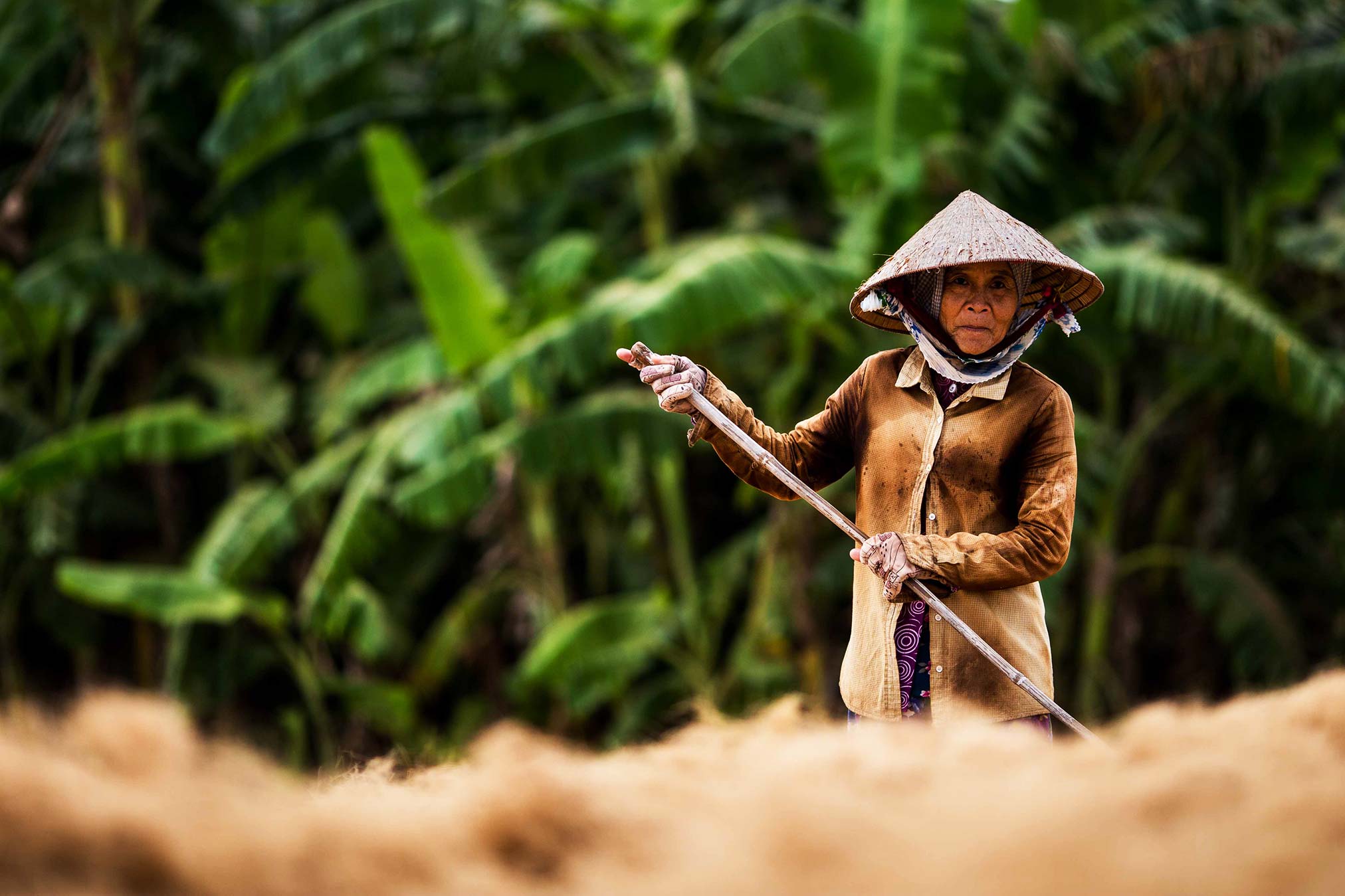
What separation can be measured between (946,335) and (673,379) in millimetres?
520

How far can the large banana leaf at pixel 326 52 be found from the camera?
23.2 feet

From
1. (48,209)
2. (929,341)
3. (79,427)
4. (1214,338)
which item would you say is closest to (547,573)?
(79,427)

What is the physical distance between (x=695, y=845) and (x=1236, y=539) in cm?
776

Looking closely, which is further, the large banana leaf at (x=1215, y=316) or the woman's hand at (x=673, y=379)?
the large banana leaf at (x=1215, y=316)

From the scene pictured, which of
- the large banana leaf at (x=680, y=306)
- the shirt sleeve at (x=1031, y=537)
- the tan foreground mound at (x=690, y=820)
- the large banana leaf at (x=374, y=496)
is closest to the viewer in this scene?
the tan foreground mound at (x=690, y=820)

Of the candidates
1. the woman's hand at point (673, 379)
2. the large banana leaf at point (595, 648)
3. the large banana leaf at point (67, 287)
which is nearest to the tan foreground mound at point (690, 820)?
the woman's hand at point (673, 379)

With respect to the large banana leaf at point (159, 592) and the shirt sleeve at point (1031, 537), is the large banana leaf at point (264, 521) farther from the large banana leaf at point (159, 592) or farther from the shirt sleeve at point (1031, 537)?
the shirt sleeve at point (1031, 537)

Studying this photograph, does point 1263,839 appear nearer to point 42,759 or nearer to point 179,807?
point 179,807

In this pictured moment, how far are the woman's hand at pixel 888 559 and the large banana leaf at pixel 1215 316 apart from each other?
3875 millimetres

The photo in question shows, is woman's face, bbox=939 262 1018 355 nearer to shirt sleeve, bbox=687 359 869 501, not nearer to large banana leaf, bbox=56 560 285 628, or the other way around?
shirt sleeve, bbox=687 359 869 501

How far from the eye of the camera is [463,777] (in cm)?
188

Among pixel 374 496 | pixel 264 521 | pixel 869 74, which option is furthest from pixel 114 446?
pixel 869 74

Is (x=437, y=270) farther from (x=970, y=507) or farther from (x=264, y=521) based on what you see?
(x=970, y=507)

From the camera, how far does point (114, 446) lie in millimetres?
7105
